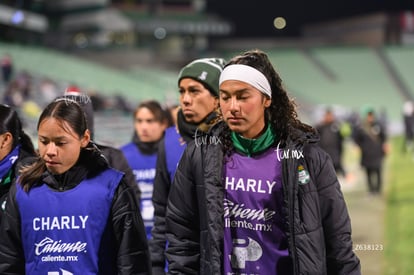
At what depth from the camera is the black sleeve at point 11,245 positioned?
2.80m

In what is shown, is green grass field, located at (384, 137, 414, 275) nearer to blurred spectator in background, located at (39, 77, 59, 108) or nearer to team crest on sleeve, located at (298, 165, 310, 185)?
team crest on sleeve, located at (298, 165, 310, 185)

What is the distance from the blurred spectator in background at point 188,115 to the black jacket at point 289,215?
0.98m

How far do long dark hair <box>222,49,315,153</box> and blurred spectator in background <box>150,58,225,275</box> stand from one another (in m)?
0.93

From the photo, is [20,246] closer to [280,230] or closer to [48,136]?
[48,136]

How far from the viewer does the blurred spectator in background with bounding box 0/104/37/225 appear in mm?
3195

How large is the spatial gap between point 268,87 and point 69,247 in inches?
42.8

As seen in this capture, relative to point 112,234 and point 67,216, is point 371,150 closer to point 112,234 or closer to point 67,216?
point 112,234

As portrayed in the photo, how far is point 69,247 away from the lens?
9.09ft

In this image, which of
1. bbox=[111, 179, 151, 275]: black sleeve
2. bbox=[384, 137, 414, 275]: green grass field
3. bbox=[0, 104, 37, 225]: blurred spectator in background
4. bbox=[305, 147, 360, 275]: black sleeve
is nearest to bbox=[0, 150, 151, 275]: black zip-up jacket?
bbox=[111, 179, 151, 275]: black sleeve

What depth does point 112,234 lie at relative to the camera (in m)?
2.84

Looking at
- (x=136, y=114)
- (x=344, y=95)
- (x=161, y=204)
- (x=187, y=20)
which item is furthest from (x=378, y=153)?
(x=187, y=20)

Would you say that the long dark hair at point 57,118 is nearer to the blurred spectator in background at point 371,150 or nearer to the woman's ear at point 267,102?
the woman's ear at point 267,102


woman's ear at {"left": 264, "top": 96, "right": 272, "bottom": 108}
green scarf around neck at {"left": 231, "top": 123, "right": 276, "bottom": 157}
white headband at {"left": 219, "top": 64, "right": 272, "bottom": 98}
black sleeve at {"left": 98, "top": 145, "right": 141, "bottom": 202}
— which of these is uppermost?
white headband at {"left": 219, "top": 64, "right": 272, "bottom": 98}

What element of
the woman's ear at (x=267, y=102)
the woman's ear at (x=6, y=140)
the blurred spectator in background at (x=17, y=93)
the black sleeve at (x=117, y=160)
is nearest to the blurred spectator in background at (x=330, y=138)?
the blurred spectator in background at (x=17, y=93)
